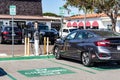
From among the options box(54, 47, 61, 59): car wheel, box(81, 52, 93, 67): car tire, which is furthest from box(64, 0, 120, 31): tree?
box(81, 52, 93, 67): car tire

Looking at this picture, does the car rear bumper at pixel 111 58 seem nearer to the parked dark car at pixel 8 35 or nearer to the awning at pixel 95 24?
the parked dark car at pixel 8 35

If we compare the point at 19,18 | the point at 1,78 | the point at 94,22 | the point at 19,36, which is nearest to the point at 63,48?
the point at 1,78

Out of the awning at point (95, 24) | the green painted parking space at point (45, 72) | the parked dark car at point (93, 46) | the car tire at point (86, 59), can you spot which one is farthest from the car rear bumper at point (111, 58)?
the awning at point (95, 24)

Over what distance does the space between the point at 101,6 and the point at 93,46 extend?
7.86 meters

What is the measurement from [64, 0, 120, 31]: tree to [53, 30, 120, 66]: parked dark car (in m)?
5.76

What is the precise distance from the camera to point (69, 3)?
21.3 meters

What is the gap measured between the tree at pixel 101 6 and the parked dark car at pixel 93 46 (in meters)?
5.76

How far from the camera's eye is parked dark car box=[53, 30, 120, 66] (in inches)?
490

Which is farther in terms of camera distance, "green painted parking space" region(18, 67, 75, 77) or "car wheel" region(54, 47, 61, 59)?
"car wheel" region(54, 47, 61, 59)

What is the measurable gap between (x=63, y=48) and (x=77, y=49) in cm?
149

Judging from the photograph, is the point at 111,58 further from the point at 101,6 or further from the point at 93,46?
the point at 101,6

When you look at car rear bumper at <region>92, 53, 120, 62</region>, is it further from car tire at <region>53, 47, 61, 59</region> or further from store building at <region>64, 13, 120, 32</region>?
store building at <region>64, 13, 120, 32</region>

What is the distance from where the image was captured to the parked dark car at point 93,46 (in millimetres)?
12445

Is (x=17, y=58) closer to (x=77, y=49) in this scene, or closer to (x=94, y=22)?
(x=77, y=49)
